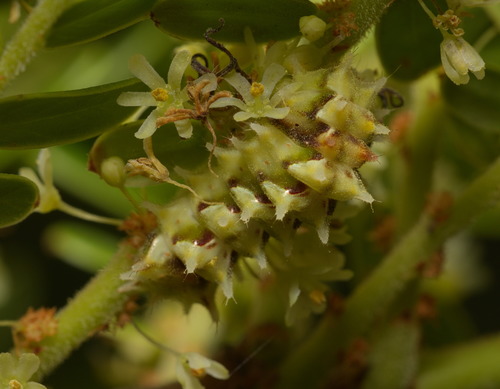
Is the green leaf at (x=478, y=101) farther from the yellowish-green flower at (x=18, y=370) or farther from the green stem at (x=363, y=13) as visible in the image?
the yellowish-green flower at (x=18, y=370)

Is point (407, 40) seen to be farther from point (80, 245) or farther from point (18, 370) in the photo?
point (80, 245)

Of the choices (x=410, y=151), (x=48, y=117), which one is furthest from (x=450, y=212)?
(x=48, y=117)

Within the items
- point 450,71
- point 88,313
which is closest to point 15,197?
point 88,313

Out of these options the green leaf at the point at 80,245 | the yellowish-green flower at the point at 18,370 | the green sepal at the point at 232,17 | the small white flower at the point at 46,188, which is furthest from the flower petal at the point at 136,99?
the green leaf at the point at 80,245

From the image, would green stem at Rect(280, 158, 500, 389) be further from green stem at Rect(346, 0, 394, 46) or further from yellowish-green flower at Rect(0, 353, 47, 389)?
yellowish-green flower at Rect(0, 353, 47, 389)

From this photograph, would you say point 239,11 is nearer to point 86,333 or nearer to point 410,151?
point 86,333

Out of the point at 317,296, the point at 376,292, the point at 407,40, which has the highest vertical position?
the point at 407,40
